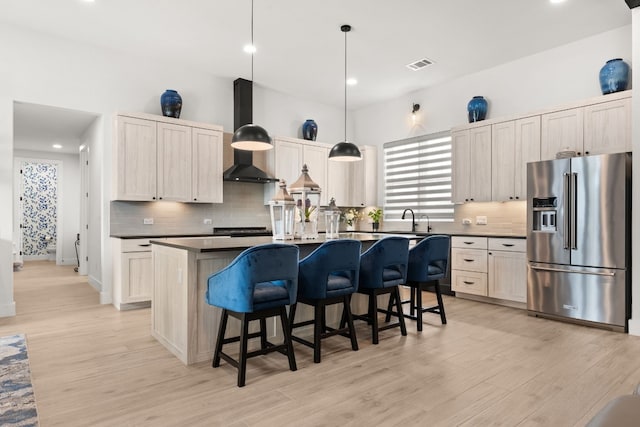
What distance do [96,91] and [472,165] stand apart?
5126mm

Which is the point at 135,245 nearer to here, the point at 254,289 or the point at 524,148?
the point at 254,289

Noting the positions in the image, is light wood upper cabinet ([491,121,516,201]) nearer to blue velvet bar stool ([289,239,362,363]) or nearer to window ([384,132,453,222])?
window ([384,132,453,222])

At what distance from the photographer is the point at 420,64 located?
5.58 m

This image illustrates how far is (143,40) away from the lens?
4863 millimetres

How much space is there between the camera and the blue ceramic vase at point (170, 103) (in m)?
5.30

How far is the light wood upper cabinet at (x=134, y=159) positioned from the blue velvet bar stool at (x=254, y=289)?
2.80 metres

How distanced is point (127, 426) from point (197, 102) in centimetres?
477

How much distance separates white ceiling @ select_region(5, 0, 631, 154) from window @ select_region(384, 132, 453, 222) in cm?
118

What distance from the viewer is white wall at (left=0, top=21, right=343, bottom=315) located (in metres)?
4.49

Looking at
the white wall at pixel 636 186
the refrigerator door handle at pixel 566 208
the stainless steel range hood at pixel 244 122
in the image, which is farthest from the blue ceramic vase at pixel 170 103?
the white wall at pixel 636 186

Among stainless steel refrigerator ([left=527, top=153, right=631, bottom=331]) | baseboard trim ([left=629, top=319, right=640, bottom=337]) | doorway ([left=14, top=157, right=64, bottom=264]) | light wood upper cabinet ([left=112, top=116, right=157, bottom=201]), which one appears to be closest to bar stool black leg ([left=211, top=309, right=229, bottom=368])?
light wood upper cabinet ([left=112, top=116, right=157, bottom=201])

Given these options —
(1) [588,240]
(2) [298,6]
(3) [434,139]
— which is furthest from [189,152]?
(1) [588,240]

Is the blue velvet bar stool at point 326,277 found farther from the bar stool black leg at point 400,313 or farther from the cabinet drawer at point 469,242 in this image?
the cabinet drawer at point 469,242

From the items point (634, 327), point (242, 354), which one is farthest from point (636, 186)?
point (242, 354)
